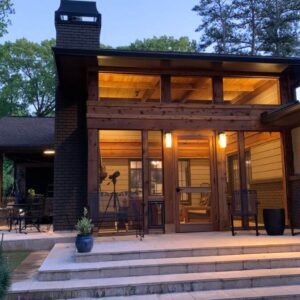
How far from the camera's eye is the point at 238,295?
4.73 metres

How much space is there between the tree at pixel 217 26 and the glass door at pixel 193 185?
1768 cm

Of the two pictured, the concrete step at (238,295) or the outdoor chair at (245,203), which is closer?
the concrete step at (238,295)

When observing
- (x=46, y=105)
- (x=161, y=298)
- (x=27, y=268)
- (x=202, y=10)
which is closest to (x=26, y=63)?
(x=46, y=105)

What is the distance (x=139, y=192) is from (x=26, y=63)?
2393 centimetres

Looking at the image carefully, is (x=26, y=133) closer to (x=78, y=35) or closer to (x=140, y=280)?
(x=78, y=35)

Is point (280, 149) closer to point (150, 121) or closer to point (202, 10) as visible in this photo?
point (150, 121)

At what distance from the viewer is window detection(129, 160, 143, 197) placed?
8.21m

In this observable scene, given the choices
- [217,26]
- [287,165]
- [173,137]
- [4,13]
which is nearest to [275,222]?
[287,165]

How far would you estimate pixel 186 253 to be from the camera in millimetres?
5996

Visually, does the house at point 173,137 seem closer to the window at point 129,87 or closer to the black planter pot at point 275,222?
the window at point 129,87

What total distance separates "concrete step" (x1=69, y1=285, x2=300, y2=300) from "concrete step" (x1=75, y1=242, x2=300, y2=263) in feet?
3.52

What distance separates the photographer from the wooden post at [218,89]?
8781 mm

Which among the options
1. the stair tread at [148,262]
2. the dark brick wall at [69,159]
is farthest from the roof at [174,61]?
the stair tread at [148,262]

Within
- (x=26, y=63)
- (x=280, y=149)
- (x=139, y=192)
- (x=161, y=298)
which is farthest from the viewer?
(x=26, y=63)
